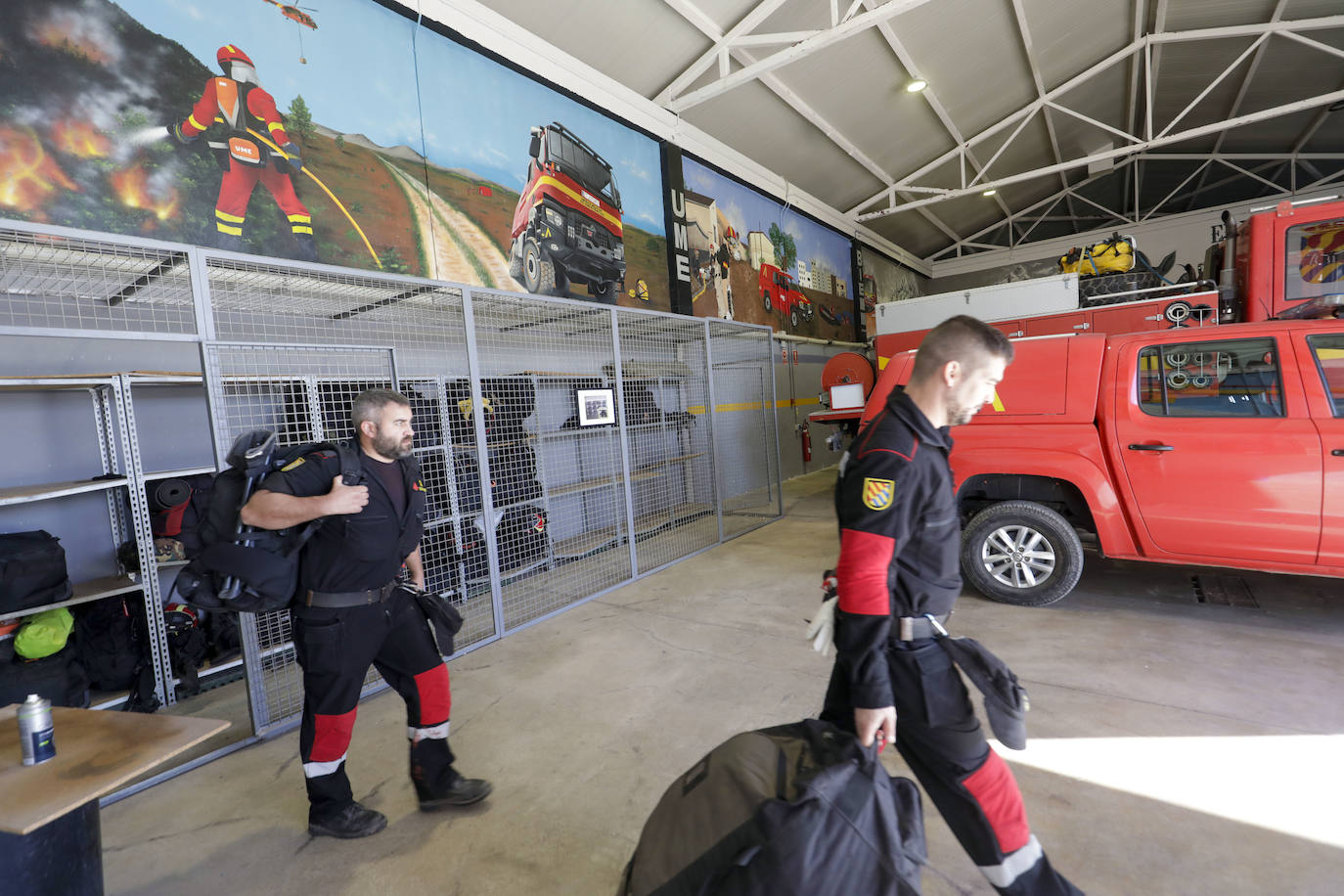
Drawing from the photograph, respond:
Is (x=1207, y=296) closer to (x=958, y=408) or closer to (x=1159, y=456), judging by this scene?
(x=1159, y=456)

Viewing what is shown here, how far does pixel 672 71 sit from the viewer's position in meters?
7.51

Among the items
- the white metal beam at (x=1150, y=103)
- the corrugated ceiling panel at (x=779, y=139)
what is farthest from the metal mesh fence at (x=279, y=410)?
the white metal beam at (x=1150, y=103)

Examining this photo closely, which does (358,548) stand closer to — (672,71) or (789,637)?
(789,637)

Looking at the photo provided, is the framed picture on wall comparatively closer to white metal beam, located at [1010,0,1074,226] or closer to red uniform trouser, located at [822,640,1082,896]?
red uniform trouser, located at [822,640,1082,896]

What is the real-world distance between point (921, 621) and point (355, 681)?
2.05 metres

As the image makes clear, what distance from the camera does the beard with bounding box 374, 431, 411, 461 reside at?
2.30 meters

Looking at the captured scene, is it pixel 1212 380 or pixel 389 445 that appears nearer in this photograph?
pixel 389 445

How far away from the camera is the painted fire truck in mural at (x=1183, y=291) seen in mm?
4742

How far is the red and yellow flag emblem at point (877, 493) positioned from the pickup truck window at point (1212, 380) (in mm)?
3324

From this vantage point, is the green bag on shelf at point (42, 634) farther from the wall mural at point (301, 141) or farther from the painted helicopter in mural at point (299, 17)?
the painted helicopter in mural at point (299, 17)

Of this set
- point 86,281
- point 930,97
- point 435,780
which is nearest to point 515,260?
point 86,281

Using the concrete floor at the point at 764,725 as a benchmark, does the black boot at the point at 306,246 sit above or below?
above

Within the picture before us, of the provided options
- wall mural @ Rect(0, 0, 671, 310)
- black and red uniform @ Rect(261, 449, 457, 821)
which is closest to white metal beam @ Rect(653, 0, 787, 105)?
wall mural @ Rect(0, 0, 671, 310)

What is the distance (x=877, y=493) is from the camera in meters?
1.38
